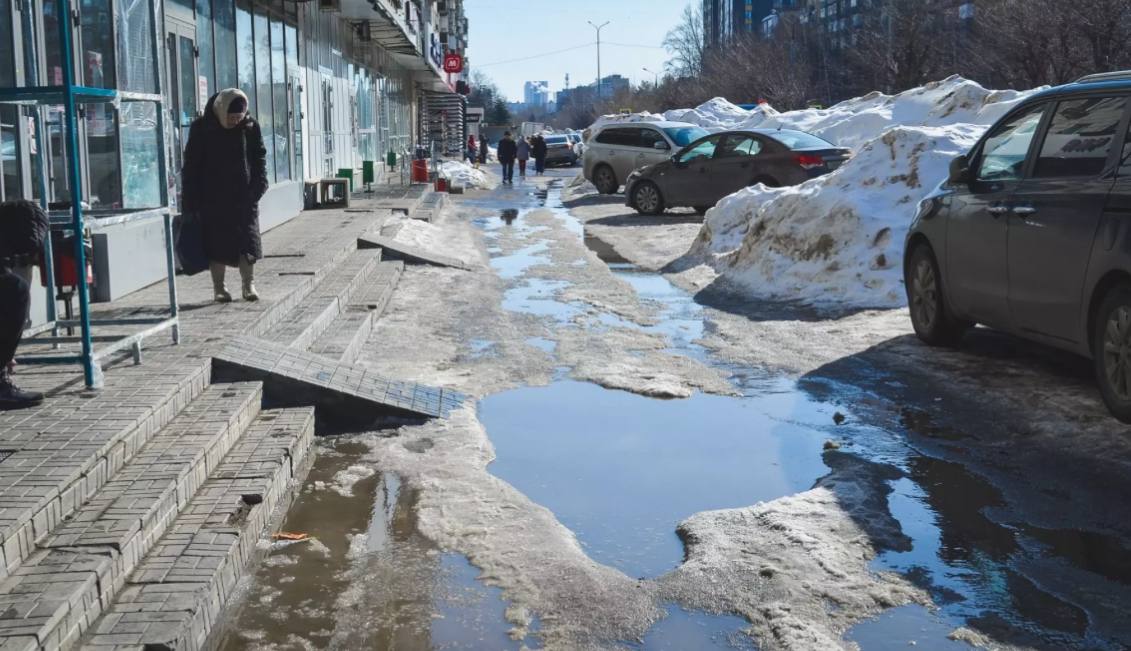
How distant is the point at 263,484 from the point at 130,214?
2101mm

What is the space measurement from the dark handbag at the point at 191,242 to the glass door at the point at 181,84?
2598 millimetres

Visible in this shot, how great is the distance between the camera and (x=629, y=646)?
146 inches

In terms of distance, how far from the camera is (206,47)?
1336 cm

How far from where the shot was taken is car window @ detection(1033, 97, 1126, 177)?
6.39m

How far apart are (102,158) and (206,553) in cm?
625

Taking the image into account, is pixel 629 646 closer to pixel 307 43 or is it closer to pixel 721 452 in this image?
pixel 721 452

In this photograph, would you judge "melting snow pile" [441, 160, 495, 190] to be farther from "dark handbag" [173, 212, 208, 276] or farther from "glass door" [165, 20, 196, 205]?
"dark handbag" [173, 212, 208, 276]

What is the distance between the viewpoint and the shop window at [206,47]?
12984 millimetres

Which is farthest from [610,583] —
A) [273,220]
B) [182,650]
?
[273,220]

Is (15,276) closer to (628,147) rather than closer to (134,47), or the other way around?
(134,47)

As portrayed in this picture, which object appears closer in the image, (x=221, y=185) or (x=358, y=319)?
(x=221, y=185)

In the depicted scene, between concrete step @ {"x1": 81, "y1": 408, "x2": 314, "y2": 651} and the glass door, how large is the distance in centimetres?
634

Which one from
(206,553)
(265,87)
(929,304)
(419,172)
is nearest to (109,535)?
(206,553)

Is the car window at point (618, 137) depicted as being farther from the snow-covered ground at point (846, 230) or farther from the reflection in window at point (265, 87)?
the snow-covered ground at point (846, 230)
